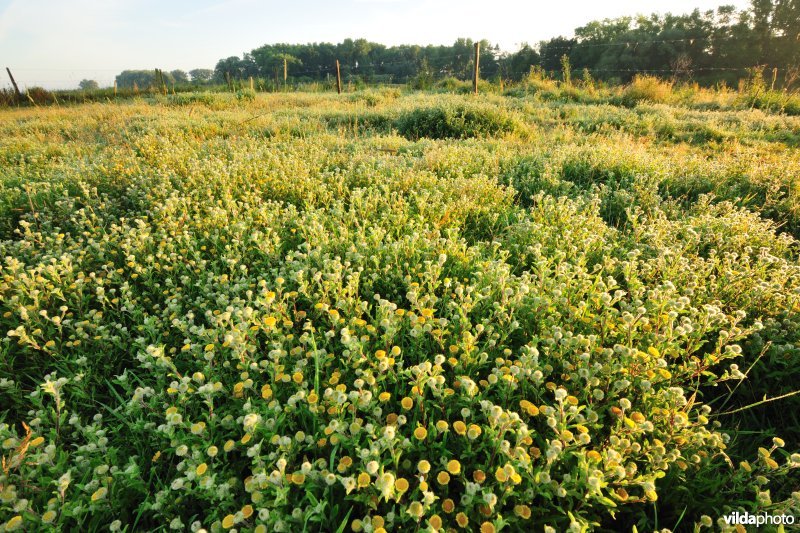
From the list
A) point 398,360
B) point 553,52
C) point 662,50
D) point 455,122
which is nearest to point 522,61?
point 553,52

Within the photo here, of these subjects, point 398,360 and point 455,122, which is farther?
point 455,122

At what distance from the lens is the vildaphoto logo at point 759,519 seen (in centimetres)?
170

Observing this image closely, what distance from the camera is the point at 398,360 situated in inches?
97.5

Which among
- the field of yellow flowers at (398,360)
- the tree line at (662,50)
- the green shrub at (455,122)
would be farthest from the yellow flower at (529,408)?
the tree line at (662,50)

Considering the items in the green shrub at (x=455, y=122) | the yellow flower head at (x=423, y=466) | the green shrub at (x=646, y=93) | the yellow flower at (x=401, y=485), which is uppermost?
the green shrub at (x=646, y=93)

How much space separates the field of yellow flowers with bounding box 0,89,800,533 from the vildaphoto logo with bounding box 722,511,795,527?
0.03 m

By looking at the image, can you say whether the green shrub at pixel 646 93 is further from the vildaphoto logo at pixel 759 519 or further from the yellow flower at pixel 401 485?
the yellow flower at pixel 401 485

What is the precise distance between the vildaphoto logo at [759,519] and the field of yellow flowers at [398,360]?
0.03 meters

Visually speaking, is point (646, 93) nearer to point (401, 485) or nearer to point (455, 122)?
point (455, 122)

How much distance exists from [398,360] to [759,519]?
1.83m

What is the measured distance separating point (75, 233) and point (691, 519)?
6.18m

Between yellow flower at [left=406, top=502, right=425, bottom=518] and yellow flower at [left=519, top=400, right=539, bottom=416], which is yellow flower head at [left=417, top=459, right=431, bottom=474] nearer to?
yellow flower at [left=406, top=502, right=425, bottom=518]

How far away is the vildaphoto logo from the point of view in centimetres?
170

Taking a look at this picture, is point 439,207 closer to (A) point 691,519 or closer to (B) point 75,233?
(A) point 691,519
